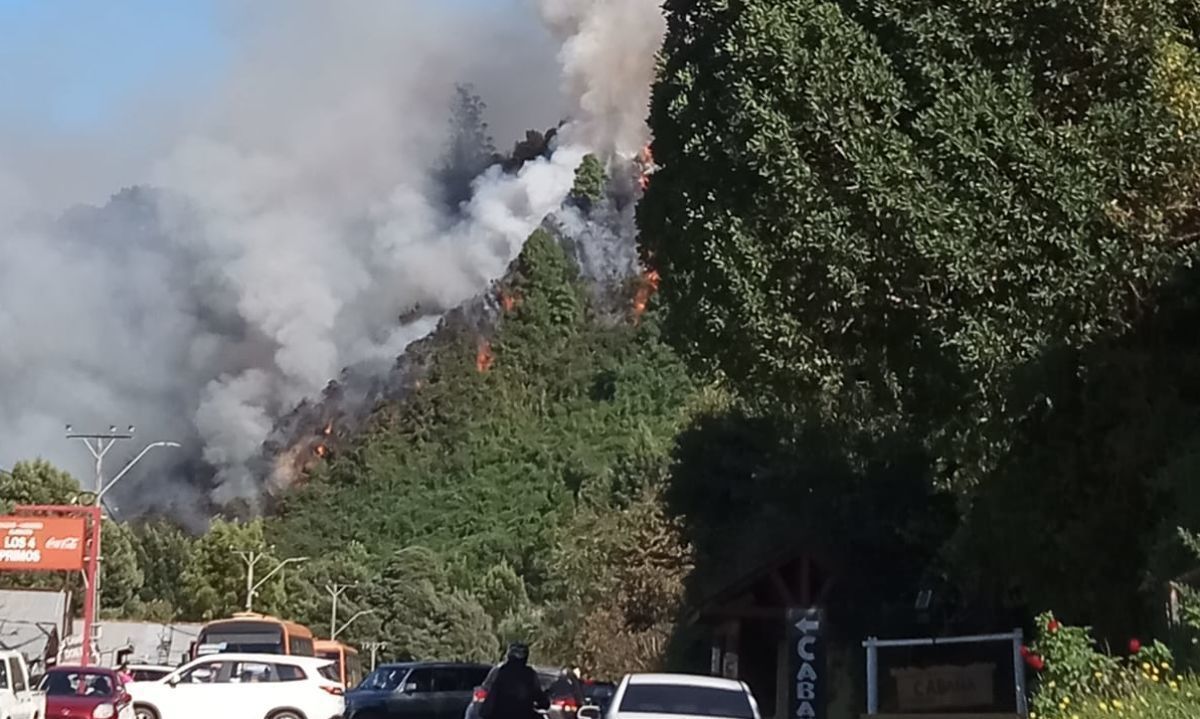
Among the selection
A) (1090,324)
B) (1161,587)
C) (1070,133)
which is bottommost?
(1161,587)

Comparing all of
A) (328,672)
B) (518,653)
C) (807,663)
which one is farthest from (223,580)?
(518,653)

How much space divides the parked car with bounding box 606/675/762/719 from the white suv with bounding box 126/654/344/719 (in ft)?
43.4

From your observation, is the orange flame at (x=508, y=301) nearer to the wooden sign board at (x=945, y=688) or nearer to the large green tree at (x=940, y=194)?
the wooden sign board at (x=945, y=688)

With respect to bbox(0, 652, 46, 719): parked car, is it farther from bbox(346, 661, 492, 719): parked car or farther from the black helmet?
bbox(346, 661, 492, 719): parked car

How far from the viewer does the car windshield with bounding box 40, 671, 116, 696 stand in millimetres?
27516

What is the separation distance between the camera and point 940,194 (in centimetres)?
1698

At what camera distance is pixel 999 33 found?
57.4 ft

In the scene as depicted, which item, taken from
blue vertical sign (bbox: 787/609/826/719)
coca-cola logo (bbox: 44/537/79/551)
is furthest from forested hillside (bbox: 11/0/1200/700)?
coca-cola logo (bbox: 44/537/79/551)

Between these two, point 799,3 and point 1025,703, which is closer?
point 1025,703

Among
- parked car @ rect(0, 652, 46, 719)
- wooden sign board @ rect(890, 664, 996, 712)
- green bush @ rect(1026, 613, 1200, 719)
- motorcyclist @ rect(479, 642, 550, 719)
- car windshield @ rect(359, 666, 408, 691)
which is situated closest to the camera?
green bush @ rect(1026, 613, 1200, 719)

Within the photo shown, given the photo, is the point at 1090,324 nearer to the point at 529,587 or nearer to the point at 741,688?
the point at 741,688

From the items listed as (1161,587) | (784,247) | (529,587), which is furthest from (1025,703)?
(529,587)

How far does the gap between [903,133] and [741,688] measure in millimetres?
6104

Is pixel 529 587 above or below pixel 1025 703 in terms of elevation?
above
